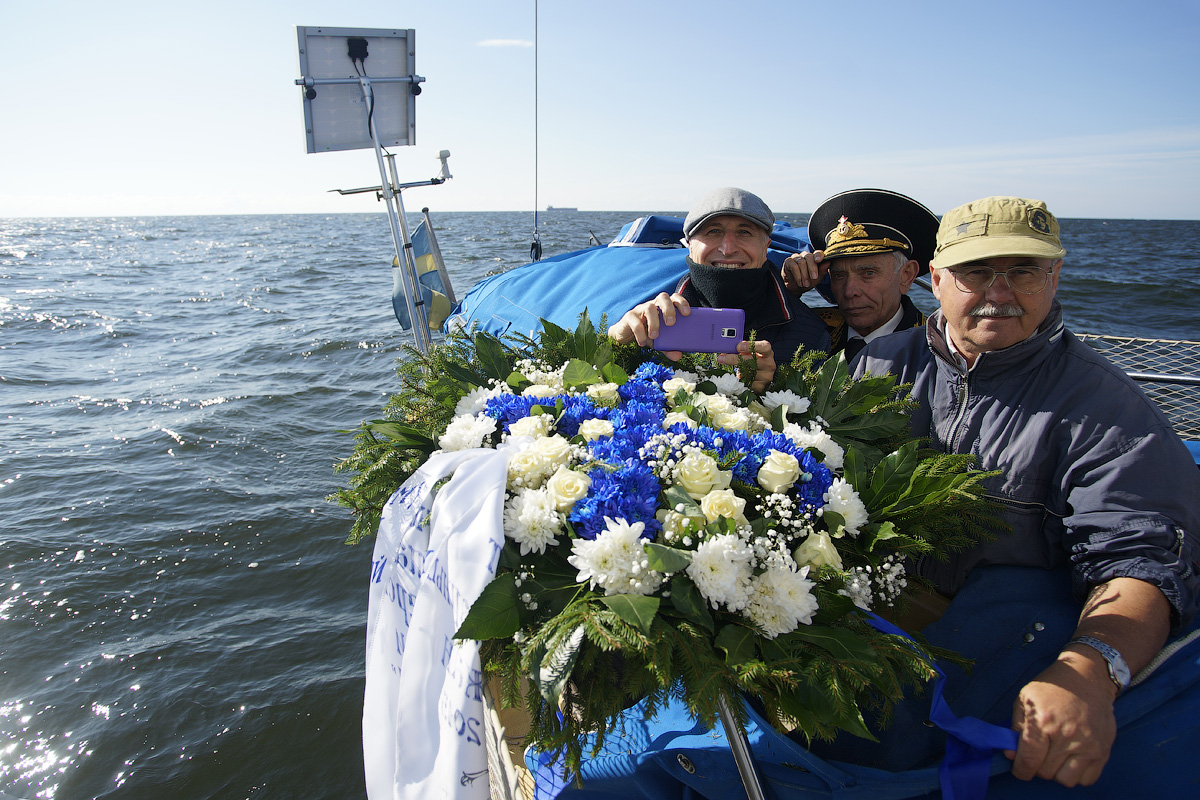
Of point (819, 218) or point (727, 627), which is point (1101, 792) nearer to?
point (727, 627)

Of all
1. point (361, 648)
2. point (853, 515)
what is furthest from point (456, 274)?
point (853, 515)

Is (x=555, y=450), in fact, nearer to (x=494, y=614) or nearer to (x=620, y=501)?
(x=620, y=501)

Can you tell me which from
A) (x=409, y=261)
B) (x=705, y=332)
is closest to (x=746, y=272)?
(x=705, y=332)

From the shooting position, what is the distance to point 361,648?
3908mm

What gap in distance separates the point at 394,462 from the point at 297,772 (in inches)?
87.7

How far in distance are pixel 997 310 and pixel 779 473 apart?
0.99m

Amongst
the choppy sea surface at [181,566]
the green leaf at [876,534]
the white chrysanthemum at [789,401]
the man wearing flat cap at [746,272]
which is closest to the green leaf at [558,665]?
the green leaf at [876,534]

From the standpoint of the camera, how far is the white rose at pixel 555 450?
5.04 feet

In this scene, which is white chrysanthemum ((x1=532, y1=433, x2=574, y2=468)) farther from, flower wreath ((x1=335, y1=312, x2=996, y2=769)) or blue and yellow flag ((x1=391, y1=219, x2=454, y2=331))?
blue and yellow flag ((x1=391, y1=219, x2=454, y2=331))

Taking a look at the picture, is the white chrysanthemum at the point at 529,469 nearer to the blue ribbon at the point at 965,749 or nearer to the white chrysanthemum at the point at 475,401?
the white chrysanthemum at the point at 475,401

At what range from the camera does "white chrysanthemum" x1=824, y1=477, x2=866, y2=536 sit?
1.50 metres

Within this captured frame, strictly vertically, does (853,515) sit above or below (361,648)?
above

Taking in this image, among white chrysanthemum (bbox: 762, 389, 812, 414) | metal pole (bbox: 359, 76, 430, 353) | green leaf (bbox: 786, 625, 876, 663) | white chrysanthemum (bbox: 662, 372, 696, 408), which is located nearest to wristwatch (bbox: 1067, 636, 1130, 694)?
green leaf (bbox: 786, 625, 876, 663)

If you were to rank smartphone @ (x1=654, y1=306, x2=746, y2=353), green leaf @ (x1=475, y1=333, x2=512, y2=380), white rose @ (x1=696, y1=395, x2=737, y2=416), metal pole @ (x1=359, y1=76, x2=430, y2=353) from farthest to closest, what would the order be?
metal pole @ (x1=359, y1=76, x2=430, y2=353) → smartphone @ (x1=654, y1=306, x2=746, y2=353) → green leaf @ (x1=475, y1=333, x2=512, y2=380) → white rose @ (x1=696, y1=395, x2=737, y2=416)
